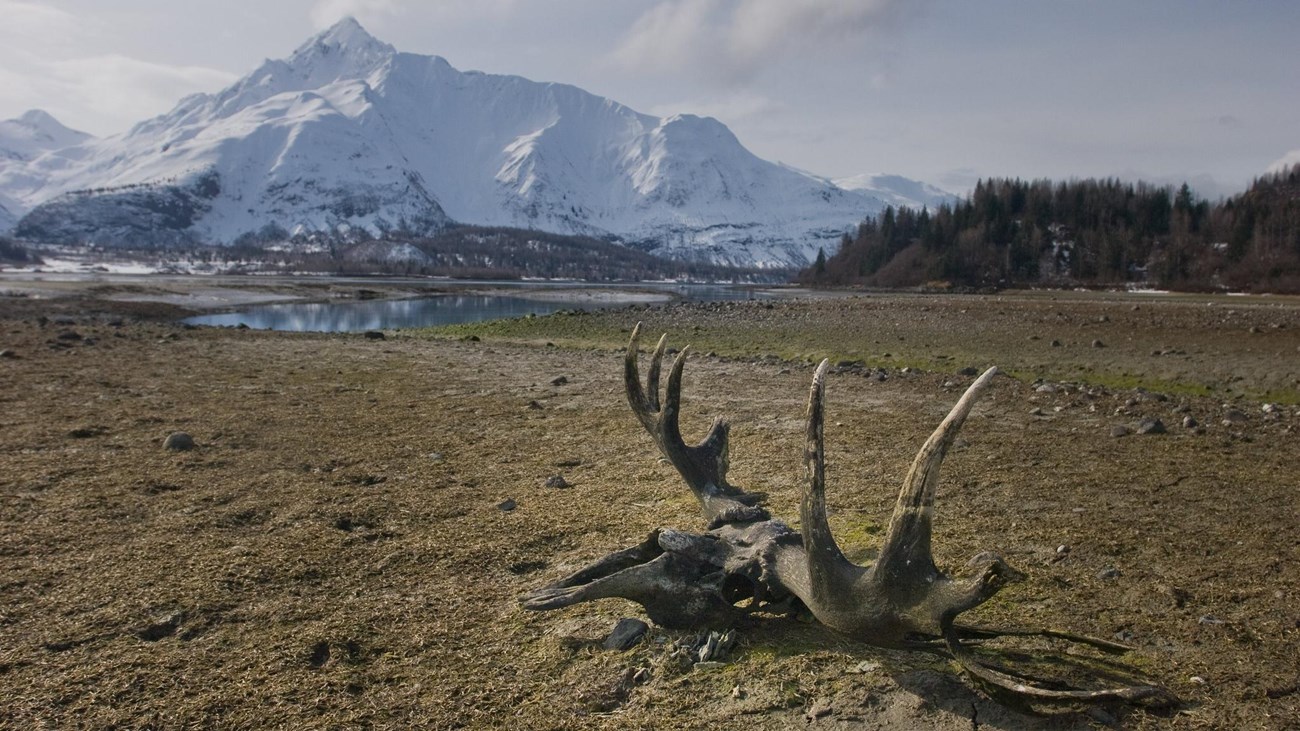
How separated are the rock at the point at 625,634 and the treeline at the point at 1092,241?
7341 cm

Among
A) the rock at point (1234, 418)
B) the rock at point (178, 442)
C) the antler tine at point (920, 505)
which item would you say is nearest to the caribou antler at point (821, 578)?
the antler tine at point (920, 505)

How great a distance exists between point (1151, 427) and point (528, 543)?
7.98 metres

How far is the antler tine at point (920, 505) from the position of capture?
331 centimetres

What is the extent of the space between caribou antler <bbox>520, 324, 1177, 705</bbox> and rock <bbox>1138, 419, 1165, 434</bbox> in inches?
259

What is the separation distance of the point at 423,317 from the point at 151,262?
567 feet

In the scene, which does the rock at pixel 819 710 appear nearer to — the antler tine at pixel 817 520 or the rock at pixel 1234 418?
the antler tine at pixel 817 520

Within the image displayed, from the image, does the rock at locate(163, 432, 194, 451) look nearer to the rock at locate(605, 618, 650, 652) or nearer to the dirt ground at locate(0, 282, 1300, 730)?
the dirt ground at locate(0, 282, 1300, 730)

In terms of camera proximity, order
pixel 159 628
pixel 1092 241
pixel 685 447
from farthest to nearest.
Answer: pixel 1092 241 → pixel 685 447 → pixel 159 628

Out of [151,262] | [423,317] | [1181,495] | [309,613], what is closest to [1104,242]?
[423,317]

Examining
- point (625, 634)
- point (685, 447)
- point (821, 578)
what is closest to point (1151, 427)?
point (685, 447)

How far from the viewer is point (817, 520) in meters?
3.83

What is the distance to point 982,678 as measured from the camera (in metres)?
3.22

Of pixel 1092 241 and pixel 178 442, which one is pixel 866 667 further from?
pixel 1092 241

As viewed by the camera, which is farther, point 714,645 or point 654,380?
point 654,380
